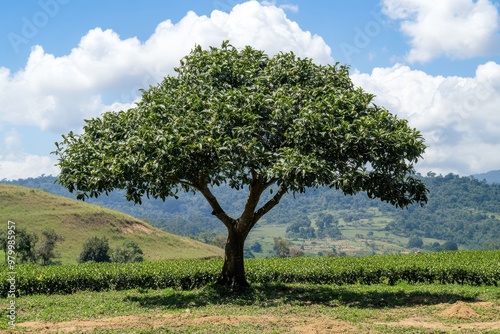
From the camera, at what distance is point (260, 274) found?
30234 mm

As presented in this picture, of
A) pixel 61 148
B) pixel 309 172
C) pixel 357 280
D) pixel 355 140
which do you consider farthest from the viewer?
pixel 357 280

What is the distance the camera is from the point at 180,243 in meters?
151

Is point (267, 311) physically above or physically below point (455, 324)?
above

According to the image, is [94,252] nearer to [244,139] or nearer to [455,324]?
[244,139]

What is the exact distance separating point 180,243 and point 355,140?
439ft

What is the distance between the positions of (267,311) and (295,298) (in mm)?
3437

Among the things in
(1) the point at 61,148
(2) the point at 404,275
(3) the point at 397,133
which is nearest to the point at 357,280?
(2) the point at 404,275

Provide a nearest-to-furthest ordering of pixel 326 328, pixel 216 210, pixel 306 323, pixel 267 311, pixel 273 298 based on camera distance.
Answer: pixel 326 328
pixel 306 323
pixel 267 311
pixel 273 298
pixel 216 210

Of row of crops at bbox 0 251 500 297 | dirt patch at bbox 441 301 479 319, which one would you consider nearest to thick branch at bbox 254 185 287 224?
row of crops at bbox 0 251 500 297

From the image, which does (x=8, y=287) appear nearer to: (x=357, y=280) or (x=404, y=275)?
(x=357, y=280)

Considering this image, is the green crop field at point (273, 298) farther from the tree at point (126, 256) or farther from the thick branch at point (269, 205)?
the tree at point (126, 256)

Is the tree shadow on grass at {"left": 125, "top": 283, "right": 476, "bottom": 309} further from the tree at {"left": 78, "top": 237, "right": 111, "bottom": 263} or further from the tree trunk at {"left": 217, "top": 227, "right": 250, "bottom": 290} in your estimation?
the tree at {"left": 78, "top": 237, "right": 111, "bottom": 263}

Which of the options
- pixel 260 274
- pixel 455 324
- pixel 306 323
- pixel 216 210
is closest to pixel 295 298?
pixel 216 210

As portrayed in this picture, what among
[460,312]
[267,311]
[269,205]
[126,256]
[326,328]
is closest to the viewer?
[326,328]
